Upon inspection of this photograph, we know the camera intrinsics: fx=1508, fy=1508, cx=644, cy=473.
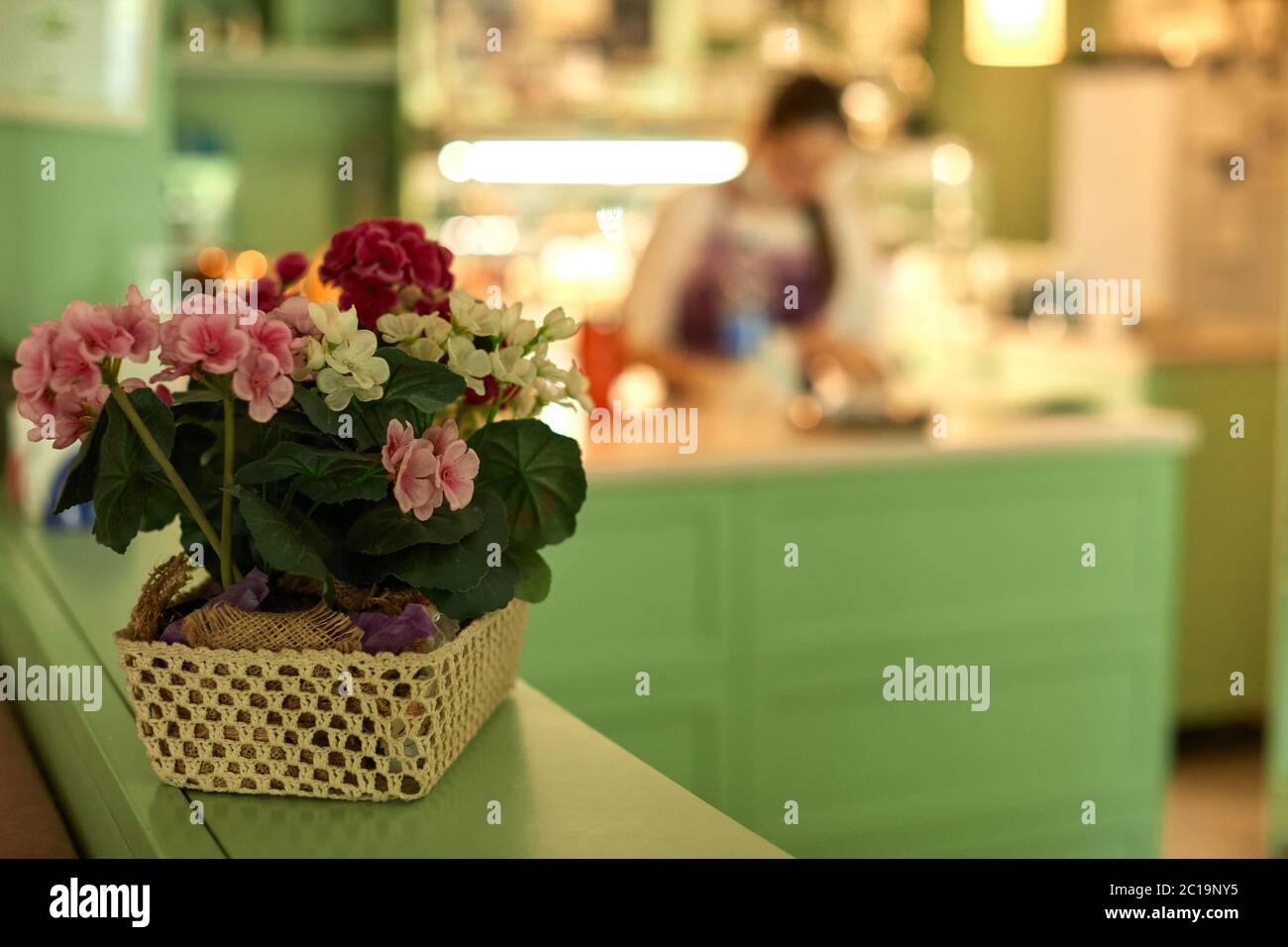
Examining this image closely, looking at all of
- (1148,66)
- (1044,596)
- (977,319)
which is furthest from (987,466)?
(1148,66)

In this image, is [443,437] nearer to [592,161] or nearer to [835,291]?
[835,291]

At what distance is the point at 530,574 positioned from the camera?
120 centimetres

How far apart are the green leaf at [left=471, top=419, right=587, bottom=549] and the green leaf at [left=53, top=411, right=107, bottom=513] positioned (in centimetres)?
27

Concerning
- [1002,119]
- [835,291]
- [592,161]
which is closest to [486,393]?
[835,291]

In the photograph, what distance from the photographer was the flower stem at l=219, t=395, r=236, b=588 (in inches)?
40.8

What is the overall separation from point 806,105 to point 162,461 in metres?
2.90

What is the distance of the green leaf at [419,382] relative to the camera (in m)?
1.02

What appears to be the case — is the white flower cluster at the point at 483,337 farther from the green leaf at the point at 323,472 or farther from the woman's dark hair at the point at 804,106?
the woman's dark hair at the point at 804,106

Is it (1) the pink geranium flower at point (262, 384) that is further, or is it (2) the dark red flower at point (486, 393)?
(2) the dark red flower at point (486, 393)

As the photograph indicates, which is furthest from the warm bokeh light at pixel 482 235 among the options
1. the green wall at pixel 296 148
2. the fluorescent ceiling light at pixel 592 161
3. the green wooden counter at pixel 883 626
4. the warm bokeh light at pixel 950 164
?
the green wooden counter at pixel 883 626

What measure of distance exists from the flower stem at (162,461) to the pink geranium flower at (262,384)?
87 millimetres

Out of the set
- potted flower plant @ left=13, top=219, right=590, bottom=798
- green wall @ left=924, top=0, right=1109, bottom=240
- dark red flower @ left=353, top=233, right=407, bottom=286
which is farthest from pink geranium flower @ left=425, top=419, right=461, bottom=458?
green wall @ left=924, top=0, right=1109, bottom=240

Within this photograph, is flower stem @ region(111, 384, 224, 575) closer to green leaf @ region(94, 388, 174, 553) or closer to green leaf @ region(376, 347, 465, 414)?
green leaf @ region(94, 388, 174, 553)
